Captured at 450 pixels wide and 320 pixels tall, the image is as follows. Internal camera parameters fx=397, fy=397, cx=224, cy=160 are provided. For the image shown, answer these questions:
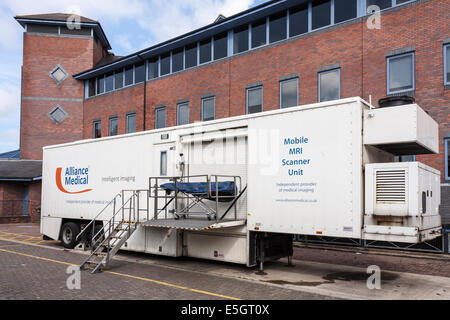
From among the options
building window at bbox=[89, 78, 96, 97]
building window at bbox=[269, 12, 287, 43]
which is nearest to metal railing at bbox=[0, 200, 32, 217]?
building window at bbox=[89, 78, 96, 97]

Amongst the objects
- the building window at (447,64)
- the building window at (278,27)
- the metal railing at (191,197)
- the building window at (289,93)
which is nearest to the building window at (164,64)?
the building window at (278,27)

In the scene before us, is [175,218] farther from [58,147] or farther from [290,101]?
[290,101]

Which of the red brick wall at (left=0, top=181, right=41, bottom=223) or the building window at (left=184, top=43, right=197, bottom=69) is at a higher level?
the building window at (left=184, top=43, right=197, bottom=69)

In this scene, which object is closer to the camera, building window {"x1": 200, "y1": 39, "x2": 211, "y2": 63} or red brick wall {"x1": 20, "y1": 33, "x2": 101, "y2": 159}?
building window {"x1": 200, "y1": 39, "x2": 211, "y2": 63}

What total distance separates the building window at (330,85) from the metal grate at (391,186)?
8.82 meters

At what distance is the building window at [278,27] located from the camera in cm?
1761

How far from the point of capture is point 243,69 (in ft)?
61.7

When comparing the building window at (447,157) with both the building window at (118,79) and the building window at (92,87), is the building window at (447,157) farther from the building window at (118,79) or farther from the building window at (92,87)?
the building window at (92,87)

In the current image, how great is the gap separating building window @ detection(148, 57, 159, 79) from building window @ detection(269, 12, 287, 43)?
8.19 meters

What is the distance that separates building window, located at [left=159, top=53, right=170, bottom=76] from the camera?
2283cm

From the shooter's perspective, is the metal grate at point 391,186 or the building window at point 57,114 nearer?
the metal grate at point 391,186

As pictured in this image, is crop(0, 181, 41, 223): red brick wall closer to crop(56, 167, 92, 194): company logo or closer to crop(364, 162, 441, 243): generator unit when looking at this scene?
crop(56, 167, 92, 194): company logo
